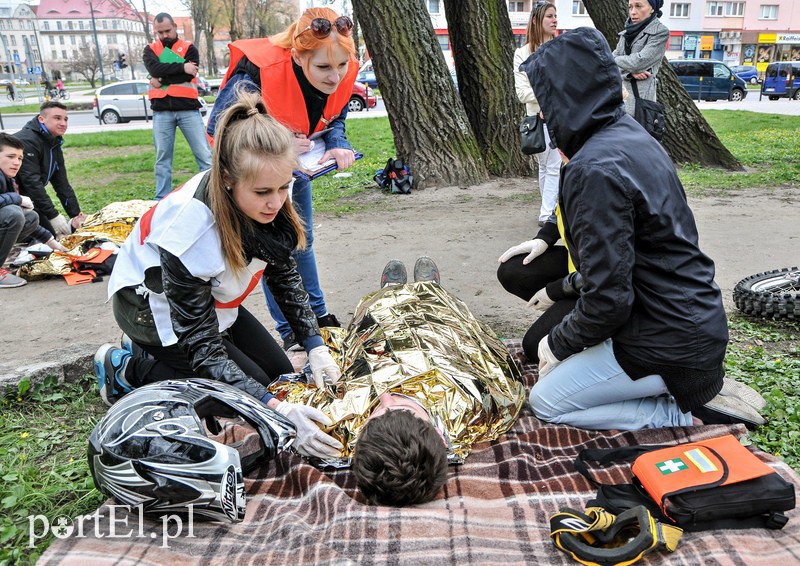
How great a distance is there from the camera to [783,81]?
2477 centimetres

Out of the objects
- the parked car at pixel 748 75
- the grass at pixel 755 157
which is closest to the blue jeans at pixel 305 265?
the grass at pixel 755 157

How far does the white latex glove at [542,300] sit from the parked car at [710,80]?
24.5 meters

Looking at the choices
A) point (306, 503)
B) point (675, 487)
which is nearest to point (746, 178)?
point (675, 487)

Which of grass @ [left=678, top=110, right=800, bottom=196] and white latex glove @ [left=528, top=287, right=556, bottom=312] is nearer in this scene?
white latex glove @ [left=528, top=287, right=556, bottom=312]

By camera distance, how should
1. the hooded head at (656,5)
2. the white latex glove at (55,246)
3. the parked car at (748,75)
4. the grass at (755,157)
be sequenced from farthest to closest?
1. the parked car at (748,75)
2. the grass at (755,157)
3. the hooded head at (656,5)
4. the white latex glove at (55,246)

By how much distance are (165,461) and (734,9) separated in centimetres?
6164

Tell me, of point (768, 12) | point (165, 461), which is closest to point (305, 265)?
point (165, 461)

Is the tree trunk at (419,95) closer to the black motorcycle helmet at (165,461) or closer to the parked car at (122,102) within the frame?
the black motorcycle helmet at (165,461)

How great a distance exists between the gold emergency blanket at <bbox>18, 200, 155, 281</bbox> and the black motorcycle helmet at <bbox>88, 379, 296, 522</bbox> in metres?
3.15

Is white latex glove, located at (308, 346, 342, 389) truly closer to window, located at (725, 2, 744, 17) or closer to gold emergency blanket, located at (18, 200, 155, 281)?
gold emergency blanket, located at (18, 200, 155, 281)

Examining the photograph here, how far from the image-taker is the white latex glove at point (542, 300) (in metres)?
3.49

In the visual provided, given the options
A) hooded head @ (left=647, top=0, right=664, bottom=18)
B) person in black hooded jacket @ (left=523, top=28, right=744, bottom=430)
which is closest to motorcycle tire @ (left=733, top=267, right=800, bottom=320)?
person in black hooded jacket @ (left=523, top=28, right=744, bottom=430)

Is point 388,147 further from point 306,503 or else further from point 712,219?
point 306,503

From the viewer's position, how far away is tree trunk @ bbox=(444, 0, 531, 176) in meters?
8.38
